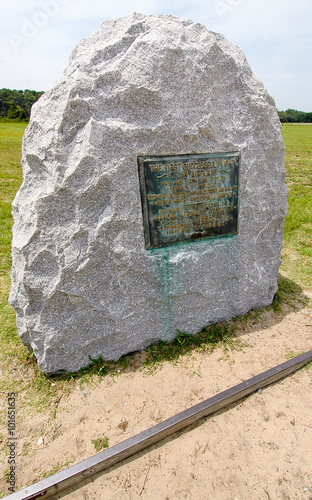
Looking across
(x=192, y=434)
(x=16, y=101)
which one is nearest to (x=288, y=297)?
(x=192, y=434)

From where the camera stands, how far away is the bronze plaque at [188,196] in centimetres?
267

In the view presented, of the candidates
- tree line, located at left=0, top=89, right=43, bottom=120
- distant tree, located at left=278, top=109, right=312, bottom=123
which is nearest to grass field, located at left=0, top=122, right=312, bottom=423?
tree line, located at left=0, top=89, right=43, bottom=120

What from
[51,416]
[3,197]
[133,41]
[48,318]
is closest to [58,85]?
[133,41]

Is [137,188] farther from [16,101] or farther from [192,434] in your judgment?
[16,101]

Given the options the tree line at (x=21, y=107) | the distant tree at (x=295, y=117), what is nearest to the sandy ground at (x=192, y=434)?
the tree line at (x=21, y=107)

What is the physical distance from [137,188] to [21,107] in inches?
2336

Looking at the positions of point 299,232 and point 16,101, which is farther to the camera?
point 16,101

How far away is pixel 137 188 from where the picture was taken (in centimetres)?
260

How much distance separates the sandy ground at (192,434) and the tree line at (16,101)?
4996cm

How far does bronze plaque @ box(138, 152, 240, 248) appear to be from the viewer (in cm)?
267

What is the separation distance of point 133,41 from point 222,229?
70.5 inches

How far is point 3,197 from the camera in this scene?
755 centimetres

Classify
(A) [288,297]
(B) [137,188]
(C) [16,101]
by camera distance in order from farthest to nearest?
(C) [16,101] → (A) [288,297] → (B) [137,188]

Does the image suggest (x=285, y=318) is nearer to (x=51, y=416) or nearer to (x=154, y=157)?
(x=154, y=157)
